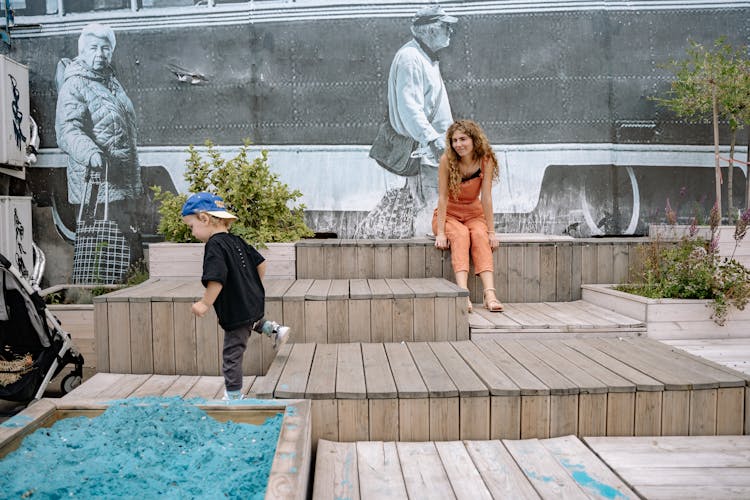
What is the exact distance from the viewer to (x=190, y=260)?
4.36 meters

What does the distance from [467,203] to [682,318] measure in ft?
5.77

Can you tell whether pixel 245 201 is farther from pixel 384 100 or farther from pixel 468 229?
pixel 384 100

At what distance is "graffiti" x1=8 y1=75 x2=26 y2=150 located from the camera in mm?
5719

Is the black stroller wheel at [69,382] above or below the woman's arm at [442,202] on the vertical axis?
below

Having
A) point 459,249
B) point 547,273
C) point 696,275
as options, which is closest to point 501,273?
point 547,273

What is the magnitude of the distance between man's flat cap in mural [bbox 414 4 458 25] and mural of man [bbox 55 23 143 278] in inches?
134

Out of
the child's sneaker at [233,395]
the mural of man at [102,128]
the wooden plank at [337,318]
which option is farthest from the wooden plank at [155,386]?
the mural of man at [102,128]

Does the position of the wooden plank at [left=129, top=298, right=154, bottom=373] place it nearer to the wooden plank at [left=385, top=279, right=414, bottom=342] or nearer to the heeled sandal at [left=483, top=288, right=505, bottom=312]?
the wooden plank at [left=385, top=279, right=414, bottom=342]

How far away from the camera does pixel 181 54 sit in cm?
593

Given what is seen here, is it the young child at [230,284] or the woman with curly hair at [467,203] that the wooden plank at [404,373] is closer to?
the young child at [230,284]

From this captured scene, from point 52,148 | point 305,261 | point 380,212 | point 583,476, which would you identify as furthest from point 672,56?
point 52,148

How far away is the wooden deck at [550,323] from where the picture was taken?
3.45m

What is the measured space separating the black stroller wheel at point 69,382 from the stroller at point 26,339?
0.18m

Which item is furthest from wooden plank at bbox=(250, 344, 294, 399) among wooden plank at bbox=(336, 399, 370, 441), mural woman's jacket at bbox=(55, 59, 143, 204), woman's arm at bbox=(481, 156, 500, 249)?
mural woman's jacket at bbox=(55, 59, 143, 204)
